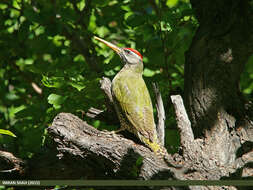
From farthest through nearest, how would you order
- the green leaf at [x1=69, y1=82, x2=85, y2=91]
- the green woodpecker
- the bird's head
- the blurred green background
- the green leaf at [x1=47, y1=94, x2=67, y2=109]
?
1. the bird's head
2. the blurred green background
3. the green woodpecker
4. the green leaf at [x1=47, y1=94, x2=67, y2=109]
5. the green leaf at [x1=69, y1=82, x2=85, y2=91]

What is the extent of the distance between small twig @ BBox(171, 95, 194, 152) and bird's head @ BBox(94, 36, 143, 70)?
125 cm

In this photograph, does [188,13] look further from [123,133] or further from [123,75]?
[123,133]

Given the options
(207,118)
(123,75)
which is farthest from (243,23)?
(123,75)

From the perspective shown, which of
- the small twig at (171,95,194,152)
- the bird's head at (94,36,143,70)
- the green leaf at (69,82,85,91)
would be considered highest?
the bird's head at (94,36,143,70)

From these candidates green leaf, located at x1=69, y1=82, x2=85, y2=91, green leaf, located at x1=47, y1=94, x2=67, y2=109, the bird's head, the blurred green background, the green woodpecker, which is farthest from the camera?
the bird's head

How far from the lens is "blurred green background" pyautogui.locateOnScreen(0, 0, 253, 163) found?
4.60m

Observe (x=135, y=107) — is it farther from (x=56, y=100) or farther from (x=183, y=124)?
(x=56, y=100)

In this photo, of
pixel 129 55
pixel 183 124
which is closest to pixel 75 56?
pixel 129 55

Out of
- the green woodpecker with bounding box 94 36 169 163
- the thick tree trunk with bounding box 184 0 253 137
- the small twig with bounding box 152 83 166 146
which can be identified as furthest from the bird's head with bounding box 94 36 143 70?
the thick tree trunk with bounding box 184 0 253 137

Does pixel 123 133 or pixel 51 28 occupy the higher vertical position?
pixel 51 28

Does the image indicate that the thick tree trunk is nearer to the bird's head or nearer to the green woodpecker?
the green woodpecker

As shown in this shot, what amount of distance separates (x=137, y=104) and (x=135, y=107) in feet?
0.17

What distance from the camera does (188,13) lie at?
456cm

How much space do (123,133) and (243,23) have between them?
6.95 feet
